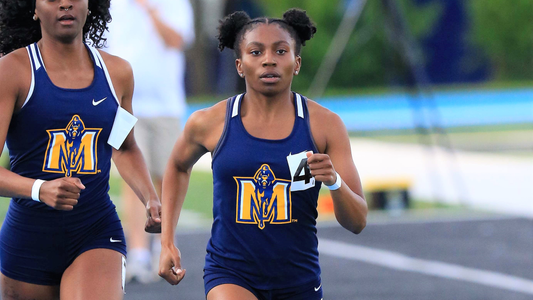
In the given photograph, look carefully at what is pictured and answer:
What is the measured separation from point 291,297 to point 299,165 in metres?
0.64

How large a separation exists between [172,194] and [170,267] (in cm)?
41

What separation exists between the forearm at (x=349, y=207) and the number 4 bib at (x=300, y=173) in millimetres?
129

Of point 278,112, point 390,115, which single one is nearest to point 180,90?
point 278,112

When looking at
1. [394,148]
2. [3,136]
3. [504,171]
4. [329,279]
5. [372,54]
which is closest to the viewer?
[3,136]

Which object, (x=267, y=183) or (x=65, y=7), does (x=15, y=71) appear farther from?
(x=267, y=183)

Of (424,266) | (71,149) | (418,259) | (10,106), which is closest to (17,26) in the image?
(10,106)

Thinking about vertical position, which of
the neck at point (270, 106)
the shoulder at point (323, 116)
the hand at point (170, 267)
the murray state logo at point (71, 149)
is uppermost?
the neck at point (270, 106)

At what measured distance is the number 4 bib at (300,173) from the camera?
3.49 metres

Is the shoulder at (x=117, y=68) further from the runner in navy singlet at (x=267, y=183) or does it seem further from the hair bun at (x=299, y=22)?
the hair bun at (x=299, y=22)

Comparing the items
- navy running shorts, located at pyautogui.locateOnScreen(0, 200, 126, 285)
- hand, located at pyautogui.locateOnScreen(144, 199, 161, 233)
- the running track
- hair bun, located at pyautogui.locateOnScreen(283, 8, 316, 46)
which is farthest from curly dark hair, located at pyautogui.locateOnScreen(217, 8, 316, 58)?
the running track

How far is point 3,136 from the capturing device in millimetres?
3490

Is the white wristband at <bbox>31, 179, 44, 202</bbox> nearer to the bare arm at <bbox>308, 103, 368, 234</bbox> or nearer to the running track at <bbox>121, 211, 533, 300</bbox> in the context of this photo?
the bare arm at <bbox>308, 103, 368, 234</bbox>

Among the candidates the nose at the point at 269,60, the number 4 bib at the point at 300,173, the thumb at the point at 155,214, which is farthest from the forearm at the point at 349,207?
the thumb at the point at 155,214

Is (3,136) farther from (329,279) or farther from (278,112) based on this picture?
(329,279)
